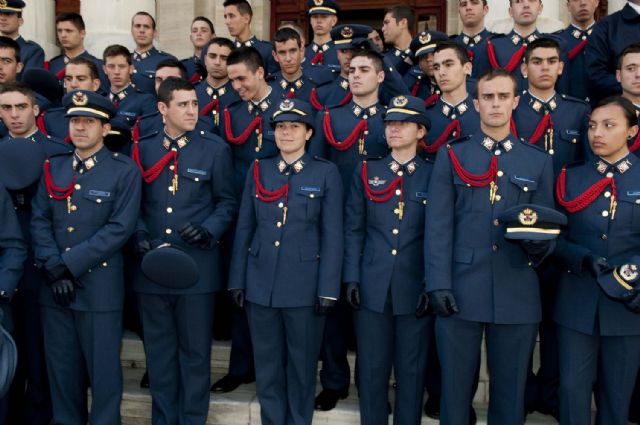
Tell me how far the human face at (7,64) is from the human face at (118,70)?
0.70 m

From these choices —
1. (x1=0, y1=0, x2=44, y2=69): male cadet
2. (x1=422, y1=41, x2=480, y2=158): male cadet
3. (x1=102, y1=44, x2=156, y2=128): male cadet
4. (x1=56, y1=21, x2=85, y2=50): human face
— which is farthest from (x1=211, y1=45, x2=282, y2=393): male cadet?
(x1=0, y1=0, x2=44, y2=69): male cadet

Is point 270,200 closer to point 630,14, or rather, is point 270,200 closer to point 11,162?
point 11,162

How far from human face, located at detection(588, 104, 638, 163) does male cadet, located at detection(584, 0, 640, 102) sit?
134 centimetres

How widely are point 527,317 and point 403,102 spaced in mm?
1361

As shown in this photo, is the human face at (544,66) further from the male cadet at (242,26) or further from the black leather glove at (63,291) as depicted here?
the black leather glove at (63,291)

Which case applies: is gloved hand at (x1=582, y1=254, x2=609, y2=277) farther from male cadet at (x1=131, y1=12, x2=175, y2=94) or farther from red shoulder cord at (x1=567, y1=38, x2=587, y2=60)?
male cadet at (x1=131, y1=12, x2=175, y2=94)

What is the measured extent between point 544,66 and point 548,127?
0.37 meters

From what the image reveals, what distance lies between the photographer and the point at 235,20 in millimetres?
6777

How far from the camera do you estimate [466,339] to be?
3.84m

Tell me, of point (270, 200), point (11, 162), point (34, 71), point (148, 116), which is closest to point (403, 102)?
point (270, 200)

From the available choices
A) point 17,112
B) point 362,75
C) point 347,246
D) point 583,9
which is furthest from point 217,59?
point 583,9

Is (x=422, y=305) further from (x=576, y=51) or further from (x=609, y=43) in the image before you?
(x=576, y=51)

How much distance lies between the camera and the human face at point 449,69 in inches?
178

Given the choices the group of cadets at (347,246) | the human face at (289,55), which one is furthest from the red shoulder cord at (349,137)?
the human face at (289,55)
